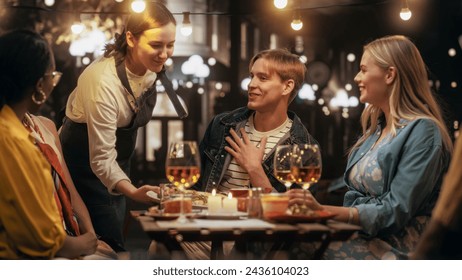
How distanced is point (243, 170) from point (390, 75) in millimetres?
929

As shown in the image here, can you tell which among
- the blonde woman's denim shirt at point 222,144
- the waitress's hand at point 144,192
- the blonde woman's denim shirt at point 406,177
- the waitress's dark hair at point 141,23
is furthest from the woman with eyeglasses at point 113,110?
the blonde woman's denim shirt at point 406,177

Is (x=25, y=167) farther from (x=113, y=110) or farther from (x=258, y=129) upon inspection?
(x=258, y=129)

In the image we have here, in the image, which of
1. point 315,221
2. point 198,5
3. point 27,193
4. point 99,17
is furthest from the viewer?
point 198,5

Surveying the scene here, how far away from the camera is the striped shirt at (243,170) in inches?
151

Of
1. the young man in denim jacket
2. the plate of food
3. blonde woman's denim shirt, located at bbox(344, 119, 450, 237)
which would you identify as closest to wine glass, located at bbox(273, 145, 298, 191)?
the plate of food

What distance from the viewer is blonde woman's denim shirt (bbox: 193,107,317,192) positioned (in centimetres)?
386

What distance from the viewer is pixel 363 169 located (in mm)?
3383

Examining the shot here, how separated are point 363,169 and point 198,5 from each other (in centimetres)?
1591

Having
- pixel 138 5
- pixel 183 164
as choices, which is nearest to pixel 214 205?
pixel 183 164

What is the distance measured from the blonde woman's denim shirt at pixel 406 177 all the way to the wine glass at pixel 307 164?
1.42 ft

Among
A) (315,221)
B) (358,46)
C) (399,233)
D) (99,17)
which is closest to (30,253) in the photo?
(315,221)

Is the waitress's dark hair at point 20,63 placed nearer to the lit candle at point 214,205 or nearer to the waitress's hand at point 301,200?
the lit candle at point 214,205
